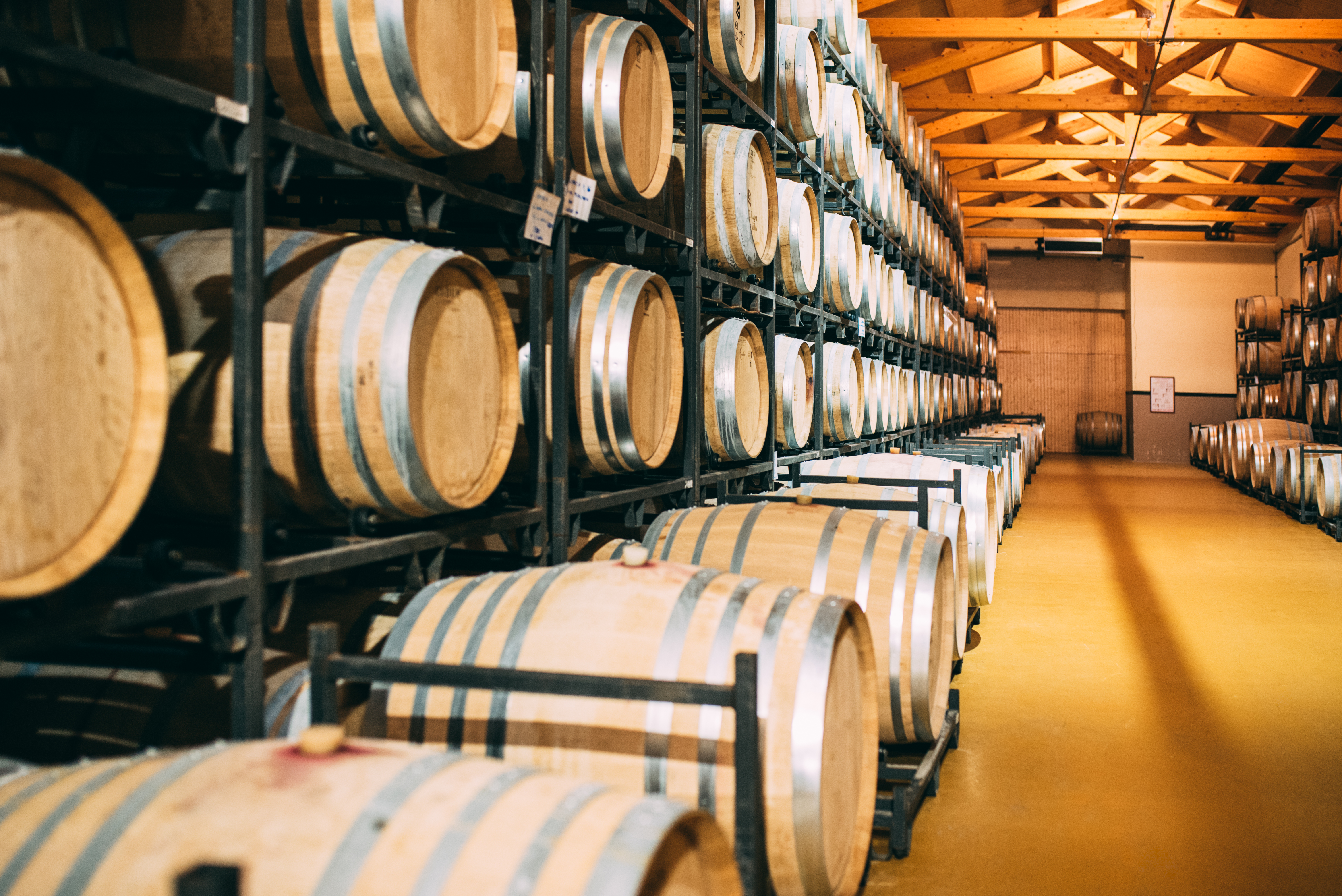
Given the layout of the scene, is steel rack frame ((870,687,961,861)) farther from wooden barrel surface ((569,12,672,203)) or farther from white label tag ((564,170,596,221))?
wooden barrel surface ((569,12,672,203))

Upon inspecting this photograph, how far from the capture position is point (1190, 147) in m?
17.4

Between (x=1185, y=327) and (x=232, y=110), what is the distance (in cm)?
2764

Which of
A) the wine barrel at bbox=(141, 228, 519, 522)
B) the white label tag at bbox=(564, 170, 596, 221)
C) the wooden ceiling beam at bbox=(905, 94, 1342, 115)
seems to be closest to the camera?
the wine barrel at bbox=(141, 228, 519, 522)

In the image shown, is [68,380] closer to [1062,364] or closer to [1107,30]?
[1107,30]

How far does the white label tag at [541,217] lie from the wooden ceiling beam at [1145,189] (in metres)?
18.5

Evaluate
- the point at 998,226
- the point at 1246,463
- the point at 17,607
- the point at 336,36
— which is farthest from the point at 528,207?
the point at 998,226

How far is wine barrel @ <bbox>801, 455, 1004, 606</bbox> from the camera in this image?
6.14 meters

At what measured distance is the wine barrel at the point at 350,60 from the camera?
2.28 meters

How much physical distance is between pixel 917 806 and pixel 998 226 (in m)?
26.6

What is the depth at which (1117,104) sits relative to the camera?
14672 mm

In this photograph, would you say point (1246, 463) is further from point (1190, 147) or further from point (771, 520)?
point (771, 520)

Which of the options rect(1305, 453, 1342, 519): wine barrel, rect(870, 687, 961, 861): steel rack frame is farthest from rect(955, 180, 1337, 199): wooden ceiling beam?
rect(870, 687, 961, 861): steel rack frame

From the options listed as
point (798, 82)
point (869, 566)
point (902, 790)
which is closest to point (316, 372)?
point (869, 566)

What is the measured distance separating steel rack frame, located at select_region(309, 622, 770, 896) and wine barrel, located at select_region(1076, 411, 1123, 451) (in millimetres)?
27579
